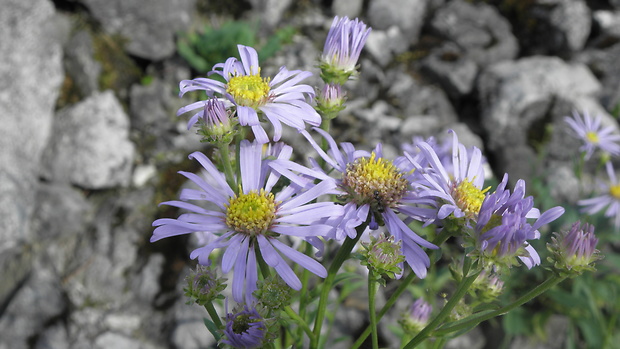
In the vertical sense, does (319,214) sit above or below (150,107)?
above

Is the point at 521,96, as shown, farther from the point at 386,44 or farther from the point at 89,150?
the point at 89,150

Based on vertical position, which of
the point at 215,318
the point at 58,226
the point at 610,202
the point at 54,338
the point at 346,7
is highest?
the point at 215,318

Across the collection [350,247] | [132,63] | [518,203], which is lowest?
[132,63]

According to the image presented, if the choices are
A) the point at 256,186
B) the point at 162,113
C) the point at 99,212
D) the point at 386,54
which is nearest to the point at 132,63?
the point at 162,113

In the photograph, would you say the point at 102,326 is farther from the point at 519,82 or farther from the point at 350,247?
the point at 519,82

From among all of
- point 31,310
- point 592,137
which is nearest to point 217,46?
point 31,310

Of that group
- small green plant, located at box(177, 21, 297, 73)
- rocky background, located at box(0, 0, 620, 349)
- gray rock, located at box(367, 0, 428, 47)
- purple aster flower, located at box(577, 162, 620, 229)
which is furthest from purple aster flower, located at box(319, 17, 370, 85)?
gray rock, located at box(367, 0, 428, 47)

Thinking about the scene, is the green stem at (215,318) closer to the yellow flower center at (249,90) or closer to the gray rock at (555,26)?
the yellow flower center at (249,90)
